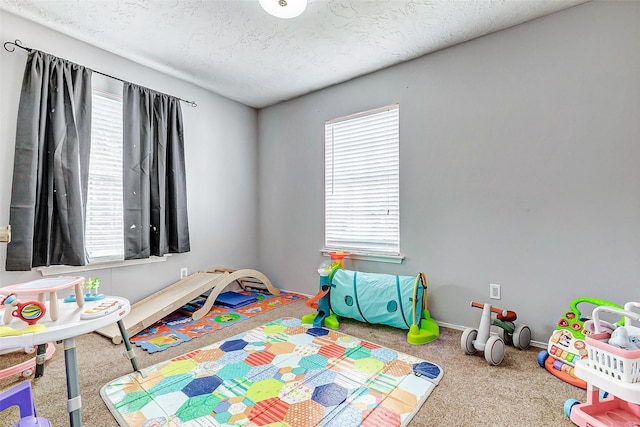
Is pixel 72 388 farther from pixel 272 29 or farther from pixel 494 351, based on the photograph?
pixel 272 29

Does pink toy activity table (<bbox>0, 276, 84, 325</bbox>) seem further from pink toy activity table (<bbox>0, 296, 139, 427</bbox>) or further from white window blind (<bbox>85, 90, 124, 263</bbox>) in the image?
white window blind (<bbox>85, 90, 124, 263</bbox>)

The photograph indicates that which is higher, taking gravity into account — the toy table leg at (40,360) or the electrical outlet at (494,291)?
the electrical outlet at (494,291)

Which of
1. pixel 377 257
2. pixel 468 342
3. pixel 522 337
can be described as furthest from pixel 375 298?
pixel 522 337

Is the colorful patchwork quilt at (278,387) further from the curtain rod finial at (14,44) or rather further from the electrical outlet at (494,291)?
the curtain rod finial at (14,44)

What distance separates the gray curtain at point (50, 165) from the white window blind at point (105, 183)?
0.15m

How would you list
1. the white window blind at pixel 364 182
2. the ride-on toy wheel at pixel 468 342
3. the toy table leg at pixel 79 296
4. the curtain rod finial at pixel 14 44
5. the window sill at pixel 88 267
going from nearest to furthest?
1. the toy table leg at pixel 79 296
2. the ride-on toy wheel at pixel 468 342
3. the curtain rod finial at pixel 14 44
4. the window sill at pixel 88 267
5. the white window blind at pixel 364 182

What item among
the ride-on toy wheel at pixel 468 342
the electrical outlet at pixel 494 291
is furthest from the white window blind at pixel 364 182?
the ride-on toy wheel at pixel 468 342

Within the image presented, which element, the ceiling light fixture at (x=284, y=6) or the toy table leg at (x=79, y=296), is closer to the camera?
the toy table leg at (x=79, y=296)

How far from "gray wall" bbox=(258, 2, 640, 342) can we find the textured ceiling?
244 mm

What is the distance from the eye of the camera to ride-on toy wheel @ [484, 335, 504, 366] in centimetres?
190

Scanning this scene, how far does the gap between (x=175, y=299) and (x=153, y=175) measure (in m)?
1.24

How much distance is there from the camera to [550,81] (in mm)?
2174

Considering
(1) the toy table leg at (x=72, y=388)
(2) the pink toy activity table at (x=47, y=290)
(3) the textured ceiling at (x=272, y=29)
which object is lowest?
(1) the toy table leg at (x=72, y=388)

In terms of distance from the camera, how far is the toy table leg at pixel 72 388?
1.29 m
